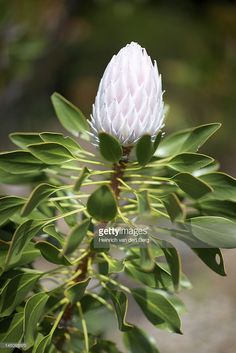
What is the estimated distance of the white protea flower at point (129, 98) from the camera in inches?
37.2

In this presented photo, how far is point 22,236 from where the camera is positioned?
960mm

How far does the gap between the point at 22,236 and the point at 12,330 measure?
7.4 inches

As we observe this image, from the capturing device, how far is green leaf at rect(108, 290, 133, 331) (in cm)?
95

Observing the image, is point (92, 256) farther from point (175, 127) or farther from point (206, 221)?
point (175, 127)

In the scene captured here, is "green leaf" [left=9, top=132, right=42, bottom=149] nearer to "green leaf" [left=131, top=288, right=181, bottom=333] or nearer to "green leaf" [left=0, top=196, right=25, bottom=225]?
"green leaf" [left=0, top=196, right=25, bottom=225]

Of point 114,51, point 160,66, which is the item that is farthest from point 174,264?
point 114,51

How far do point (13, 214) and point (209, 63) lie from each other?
3966mm

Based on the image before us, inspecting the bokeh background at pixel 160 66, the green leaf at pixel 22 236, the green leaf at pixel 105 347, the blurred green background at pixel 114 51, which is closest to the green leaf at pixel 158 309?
the green leaf at pixel 105 347

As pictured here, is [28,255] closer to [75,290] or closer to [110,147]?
[75,290]

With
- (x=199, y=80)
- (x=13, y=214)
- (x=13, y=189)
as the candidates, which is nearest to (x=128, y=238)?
(x=13, y=214)

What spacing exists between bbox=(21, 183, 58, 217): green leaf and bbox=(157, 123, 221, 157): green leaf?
10.5 inches

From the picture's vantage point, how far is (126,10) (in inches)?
223

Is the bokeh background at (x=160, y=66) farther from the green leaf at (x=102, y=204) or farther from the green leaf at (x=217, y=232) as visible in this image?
the green leaf at (x=102, y=204)

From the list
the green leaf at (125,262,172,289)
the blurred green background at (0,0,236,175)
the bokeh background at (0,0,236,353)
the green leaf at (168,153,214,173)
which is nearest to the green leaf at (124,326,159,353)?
the green leaf at (125,262,172,289)
